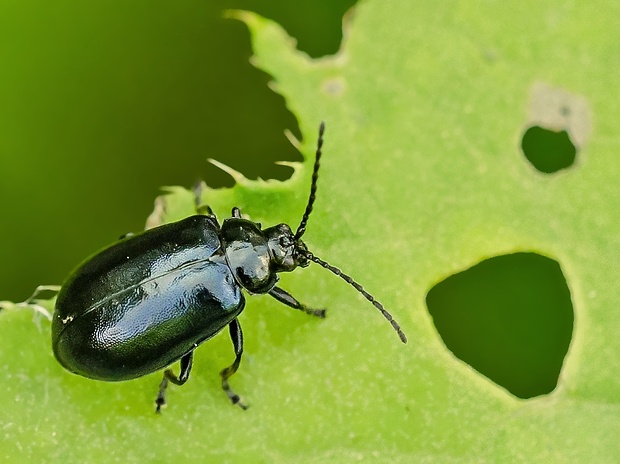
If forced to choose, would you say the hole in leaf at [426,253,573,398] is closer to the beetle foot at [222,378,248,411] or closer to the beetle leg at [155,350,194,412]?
the beetle foot at [222,378,248,411]


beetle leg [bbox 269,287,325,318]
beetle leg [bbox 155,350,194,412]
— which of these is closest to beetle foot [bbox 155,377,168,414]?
beetle leg [bbox 155,350,194,412]

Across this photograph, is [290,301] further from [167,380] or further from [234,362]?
[167,380]

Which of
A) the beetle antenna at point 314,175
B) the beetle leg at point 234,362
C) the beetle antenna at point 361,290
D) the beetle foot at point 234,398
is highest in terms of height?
the beetle antenna at point 314,175

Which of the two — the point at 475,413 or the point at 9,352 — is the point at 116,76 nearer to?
the point at 9,352

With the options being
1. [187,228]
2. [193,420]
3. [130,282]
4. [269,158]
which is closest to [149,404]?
[193,420]

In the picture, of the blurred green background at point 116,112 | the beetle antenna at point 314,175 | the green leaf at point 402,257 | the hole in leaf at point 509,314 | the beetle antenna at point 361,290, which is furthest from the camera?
the blurred green background at point 116,112

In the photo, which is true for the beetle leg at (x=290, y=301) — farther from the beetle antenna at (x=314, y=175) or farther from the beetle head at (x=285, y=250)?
the beetle antenna at (x=314, y=175)

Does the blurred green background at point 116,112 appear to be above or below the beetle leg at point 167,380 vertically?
above

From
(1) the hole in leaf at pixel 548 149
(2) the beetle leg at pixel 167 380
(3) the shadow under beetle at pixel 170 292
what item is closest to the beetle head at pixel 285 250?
(3) the shadow under beetle at pixel 170 292
